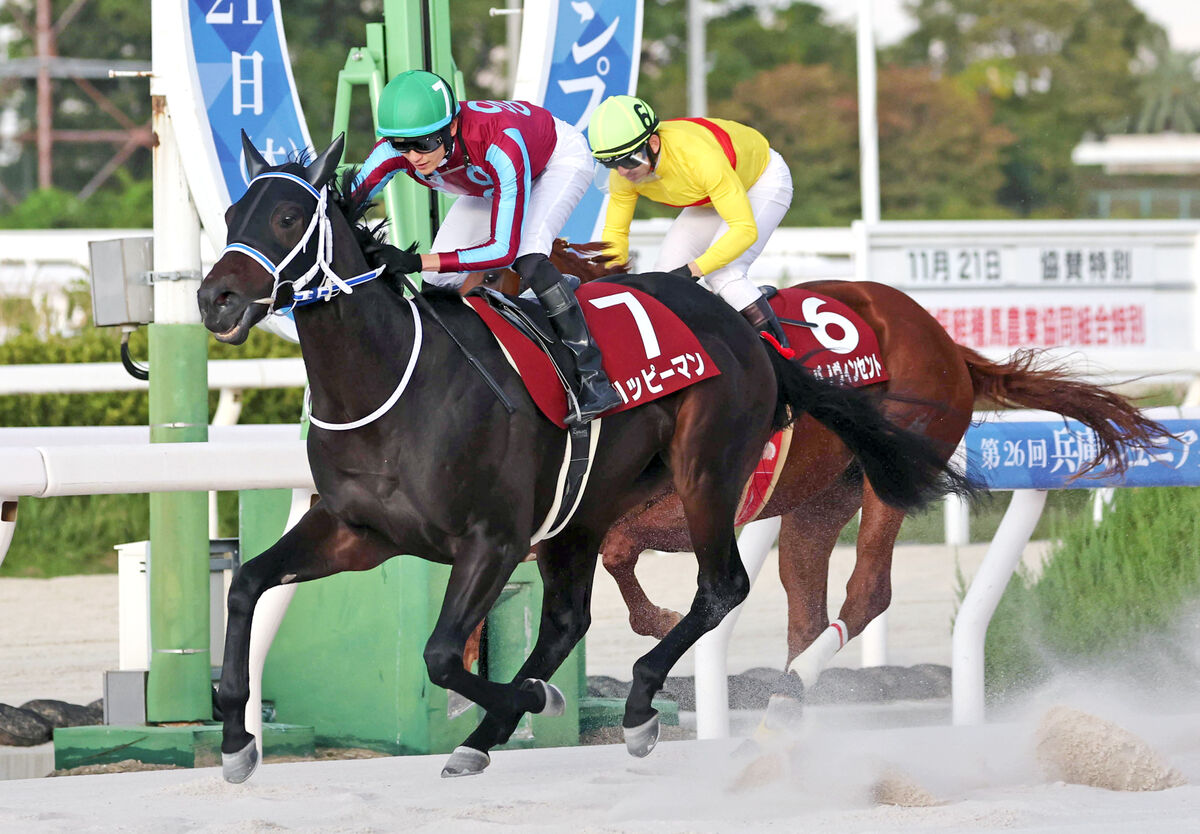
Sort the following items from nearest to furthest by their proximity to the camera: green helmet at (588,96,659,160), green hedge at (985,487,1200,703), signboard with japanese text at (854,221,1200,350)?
1. green helmet at (588,96,659,160)
2. green hedge at (985,487,1200,703)
3. signboard with japanese text at (854,221,1200,350)

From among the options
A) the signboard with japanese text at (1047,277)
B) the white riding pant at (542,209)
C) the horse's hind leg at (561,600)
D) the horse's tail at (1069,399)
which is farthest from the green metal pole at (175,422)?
the signboard with japanese text at (1047,277)

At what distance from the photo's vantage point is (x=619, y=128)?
4430 millimetres

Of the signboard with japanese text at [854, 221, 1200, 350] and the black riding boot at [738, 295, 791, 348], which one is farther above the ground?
the signboard with japanese text at [854, 221, 1200, 350]

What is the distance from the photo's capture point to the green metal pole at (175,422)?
478 centimetres

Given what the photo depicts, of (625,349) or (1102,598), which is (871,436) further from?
(1102,598)

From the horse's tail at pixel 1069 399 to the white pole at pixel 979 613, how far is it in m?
0.27

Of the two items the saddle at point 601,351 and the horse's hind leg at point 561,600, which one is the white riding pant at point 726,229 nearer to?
the saddle at point 601,351

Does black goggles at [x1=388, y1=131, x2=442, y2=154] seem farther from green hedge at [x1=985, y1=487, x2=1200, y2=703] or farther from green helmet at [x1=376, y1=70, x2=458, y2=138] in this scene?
green hedge at [x1=985, y1=487, x2=1200, y2=703]

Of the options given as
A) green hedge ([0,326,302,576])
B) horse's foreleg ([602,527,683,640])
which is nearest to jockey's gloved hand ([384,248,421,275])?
horse's foreleg ([602,527,683,640])

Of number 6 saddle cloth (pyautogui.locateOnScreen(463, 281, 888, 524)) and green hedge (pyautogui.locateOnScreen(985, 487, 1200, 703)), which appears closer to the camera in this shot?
number 6 saddle cloth (pyautogui.locateOnScreen(463, 281, 888, 524))

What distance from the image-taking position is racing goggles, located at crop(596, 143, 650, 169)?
4.47 meters

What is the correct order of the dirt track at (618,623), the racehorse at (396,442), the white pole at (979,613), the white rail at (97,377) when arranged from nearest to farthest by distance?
the racehorse at (396,442) → the white pole at (979,613) → the dirt track at (618,623) → the white rail at (97,377)

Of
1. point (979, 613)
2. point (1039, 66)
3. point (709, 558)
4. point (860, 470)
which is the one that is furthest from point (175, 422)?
point (1039, 66)

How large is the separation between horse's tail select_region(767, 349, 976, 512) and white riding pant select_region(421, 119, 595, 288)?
0.75 m
